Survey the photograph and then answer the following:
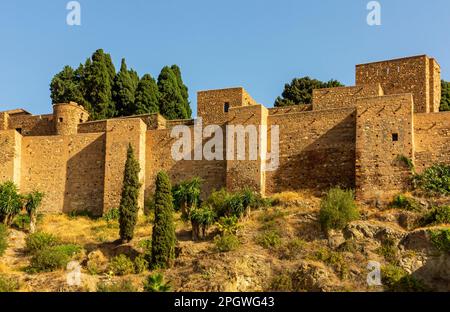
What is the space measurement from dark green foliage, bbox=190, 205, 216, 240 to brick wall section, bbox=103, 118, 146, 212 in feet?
18.0

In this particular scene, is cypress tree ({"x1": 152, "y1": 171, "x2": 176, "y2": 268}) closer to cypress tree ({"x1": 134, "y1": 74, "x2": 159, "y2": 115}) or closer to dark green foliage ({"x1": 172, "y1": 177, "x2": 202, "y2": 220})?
dark green foliage ({"x1": 172, "y1": 177, "x2": 202, "y2": 220})

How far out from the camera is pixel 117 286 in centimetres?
2377

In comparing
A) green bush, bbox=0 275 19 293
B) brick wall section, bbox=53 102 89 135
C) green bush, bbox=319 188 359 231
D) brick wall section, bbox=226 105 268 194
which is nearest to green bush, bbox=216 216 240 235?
green bush, bbox=319 188 359 231

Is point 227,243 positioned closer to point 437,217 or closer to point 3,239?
point 437,217

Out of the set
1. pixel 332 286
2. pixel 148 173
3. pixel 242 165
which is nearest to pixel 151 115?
pixel 148 173

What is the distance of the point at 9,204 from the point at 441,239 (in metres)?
16.3

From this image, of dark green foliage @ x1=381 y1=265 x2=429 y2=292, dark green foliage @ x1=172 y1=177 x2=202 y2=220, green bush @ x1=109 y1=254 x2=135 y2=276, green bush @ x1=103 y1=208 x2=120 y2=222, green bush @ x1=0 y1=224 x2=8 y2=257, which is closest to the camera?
dark green foliage @ x1=381 y1=265 x2=429 y2=292

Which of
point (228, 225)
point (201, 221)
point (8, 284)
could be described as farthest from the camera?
point (201, 221)

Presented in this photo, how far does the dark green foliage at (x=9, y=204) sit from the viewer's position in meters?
31.3

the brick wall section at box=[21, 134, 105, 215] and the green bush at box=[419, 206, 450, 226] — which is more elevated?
the brick wall section at box=[21, 134, 105, 215]

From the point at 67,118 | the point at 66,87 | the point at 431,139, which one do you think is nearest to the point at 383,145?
the point at 431,139

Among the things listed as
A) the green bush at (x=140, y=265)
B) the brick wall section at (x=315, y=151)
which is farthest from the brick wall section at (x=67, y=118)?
the green bush at (x=140, y=265)

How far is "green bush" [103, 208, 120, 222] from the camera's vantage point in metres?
33.0

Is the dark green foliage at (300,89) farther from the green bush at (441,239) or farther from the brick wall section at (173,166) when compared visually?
the green bush at (441,239)
